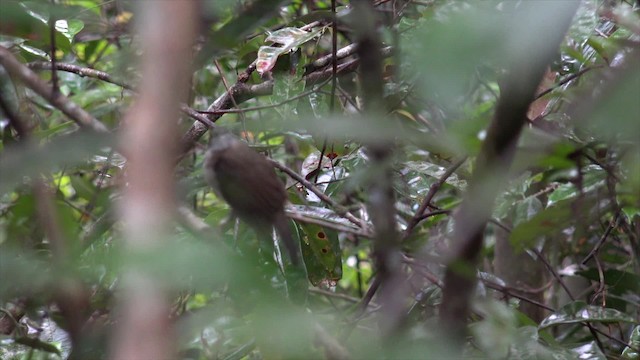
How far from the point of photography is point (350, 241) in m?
3.27

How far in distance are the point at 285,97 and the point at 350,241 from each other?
1.23 metres

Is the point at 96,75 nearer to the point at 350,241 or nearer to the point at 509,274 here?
the point at 350,241

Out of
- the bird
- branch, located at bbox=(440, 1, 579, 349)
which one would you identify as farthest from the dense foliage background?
the bird

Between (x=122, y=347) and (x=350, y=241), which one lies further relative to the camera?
(x=350, y=241)

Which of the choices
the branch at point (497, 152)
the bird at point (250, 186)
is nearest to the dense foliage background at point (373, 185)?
the branch at point (497, 152)

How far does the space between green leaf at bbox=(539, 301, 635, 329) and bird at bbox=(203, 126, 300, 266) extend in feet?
2.35

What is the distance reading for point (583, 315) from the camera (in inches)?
76.3

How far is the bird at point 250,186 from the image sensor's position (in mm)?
1786

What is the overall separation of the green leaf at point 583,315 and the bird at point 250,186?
0.72m

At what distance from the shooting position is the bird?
1.79 meters

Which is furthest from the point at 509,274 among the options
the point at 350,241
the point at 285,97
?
the point at 285,97

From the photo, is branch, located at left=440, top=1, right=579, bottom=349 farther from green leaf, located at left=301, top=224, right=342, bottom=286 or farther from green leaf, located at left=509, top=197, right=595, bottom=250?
green leaf, located at left=301, top=224, right=342, bottom=286

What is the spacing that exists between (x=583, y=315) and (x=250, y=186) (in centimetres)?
95

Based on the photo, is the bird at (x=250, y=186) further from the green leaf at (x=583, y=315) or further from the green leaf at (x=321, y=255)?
the green leaf at (x=583, y=315)
